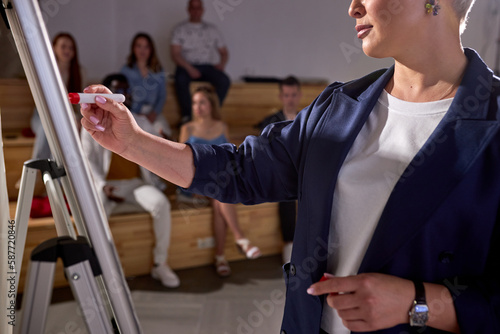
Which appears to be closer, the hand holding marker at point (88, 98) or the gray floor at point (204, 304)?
the hand holding marker at point (88, 98)

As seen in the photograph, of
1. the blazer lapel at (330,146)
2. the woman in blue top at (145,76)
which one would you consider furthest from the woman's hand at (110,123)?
the woman in blue top at (145,76)

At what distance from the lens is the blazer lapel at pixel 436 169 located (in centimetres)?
64

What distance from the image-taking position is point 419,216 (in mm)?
652

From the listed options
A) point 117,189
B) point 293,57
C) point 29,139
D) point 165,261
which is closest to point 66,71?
point 29,139

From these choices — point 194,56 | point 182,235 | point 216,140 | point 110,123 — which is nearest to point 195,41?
point 194,56

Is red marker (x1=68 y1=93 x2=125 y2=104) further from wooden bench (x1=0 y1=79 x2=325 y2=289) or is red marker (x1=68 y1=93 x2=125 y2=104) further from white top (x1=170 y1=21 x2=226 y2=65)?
white top (x1=170 y1=21 x2=226 y2=65)

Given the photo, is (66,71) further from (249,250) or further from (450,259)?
(450,259)

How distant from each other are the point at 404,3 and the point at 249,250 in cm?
238

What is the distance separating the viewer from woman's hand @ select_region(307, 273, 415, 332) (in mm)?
631

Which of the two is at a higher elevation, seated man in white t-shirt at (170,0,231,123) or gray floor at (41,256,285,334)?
seated man in white t-shirt at (170,0,231,123)

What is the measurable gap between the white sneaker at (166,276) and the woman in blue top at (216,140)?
0.95 ft

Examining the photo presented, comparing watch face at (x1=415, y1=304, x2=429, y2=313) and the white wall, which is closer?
watch face at (x1=415, y1=304, x2=429, y2=313)

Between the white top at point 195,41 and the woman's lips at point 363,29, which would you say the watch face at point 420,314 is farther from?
the white top at point 195,41

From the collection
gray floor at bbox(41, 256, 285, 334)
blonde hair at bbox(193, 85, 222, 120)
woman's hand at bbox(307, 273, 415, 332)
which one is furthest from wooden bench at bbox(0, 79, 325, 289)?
woman's hand at bbox(307, 273, 415, 332)
